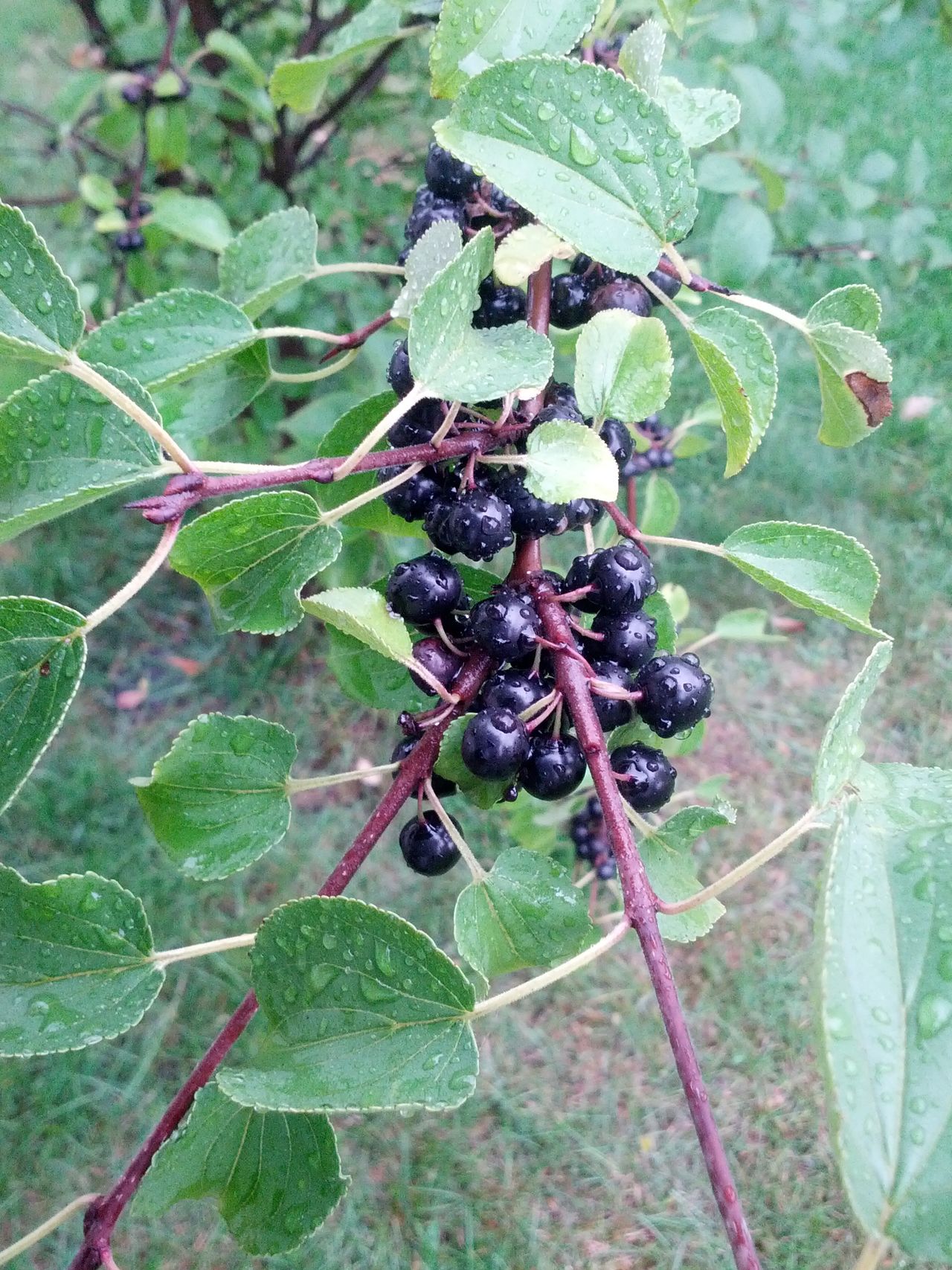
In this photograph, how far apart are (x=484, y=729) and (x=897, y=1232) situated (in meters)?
0.32

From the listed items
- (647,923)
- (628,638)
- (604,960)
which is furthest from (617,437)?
(604,960)

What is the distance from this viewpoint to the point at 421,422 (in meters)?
0.70

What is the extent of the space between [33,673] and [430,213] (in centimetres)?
47

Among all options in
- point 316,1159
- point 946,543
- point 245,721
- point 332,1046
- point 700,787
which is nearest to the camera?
point 332,1046

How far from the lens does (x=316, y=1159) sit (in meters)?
0.63

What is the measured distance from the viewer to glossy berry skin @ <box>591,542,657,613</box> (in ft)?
2.05

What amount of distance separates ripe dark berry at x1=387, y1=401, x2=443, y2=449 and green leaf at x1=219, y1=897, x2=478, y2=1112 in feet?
1.16

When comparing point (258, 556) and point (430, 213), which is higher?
point (430, 213)

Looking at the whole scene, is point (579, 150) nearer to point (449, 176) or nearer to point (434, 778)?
point (449, 176)

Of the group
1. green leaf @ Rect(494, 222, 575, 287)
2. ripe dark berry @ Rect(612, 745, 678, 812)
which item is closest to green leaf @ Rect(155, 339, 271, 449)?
green leaf @ Rect(494, 222, 575, 287)

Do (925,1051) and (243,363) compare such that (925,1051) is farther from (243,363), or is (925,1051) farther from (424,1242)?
(424,1242)

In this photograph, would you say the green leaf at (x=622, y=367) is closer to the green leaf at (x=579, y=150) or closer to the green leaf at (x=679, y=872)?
the green leaf at (x=579, y=150)

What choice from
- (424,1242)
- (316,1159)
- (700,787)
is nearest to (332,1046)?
(316,1159)

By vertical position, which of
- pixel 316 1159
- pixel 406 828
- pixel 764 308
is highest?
pixel 764 308
